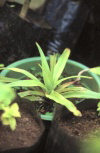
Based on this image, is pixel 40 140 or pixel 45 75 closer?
pixel 40 140

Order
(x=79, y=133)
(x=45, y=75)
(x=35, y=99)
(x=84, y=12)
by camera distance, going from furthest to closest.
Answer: (x=84, y=12), (x=35, y=99), (x=45, y=75), (x=79, y=133)

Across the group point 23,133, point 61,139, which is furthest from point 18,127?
point 61,139

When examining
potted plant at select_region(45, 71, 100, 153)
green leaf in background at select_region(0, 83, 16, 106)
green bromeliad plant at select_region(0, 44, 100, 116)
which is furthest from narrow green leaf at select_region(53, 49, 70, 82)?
green leaf in background at select_region(0, 83, 16, 106)

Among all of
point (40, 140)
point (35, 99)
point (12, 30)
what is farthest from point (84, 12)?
point (40, 140)

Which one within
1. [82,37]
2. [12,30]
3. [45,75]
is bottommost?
[82,37]

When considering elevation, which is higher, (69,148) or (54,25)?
(69,148)

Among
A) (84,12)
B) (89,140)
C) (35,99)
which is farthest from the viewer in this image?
(84,12)

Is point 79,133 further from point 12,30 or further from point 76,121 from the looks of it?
point 12,30

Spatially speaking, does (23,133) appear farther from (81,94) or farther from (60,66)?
(60,66)

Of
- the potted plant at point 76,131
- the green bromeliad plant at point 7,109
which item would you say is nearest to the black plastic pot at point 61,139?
the potted plant at point 76,131
